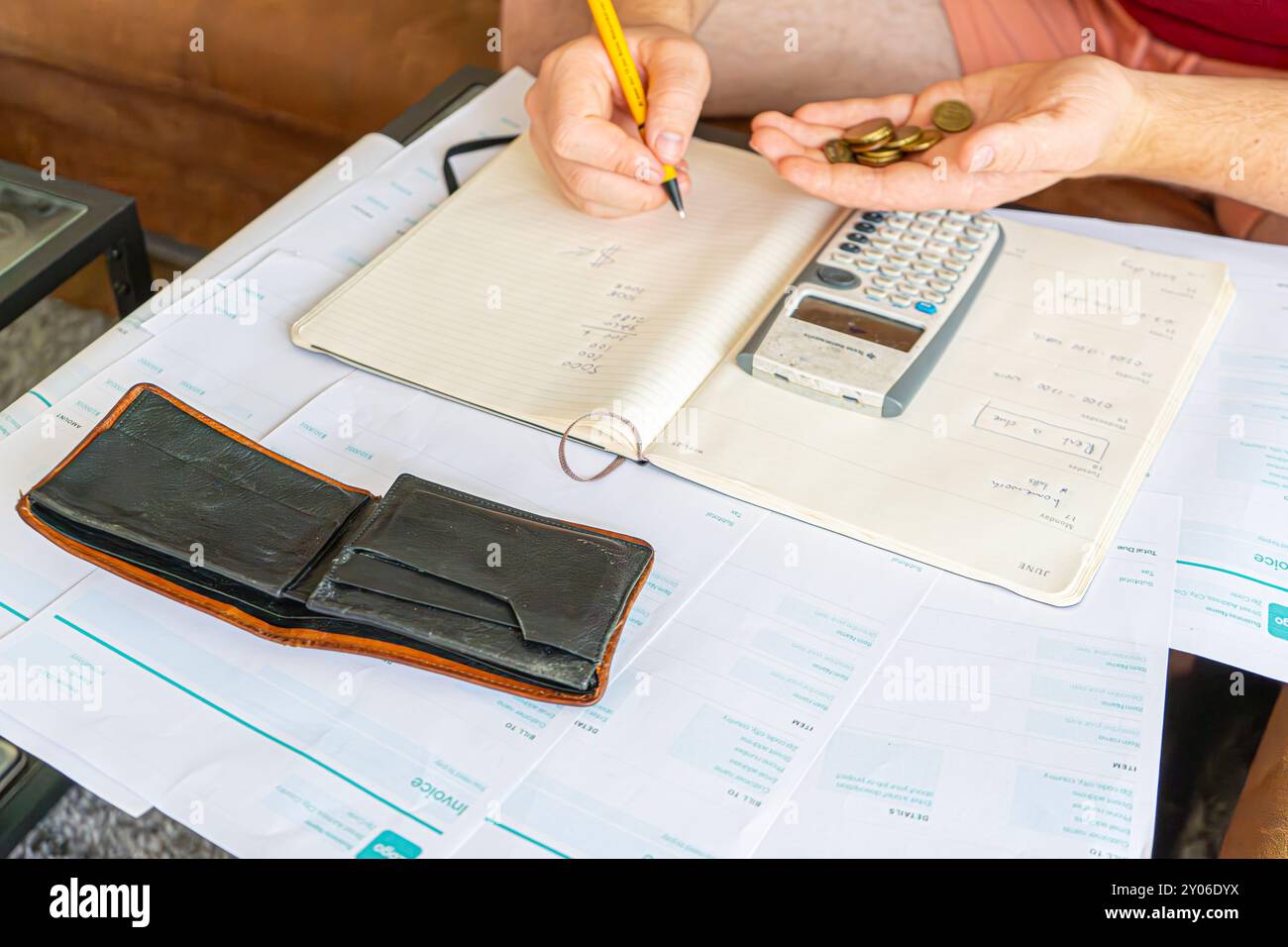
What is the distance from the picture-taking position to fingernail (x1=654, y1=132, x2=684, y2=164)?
0.77 metres

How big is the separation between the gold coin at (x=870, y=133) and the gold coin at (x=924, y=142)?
19 millimetres

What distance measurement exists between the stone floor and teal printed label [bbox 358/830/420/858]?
49 centimetres

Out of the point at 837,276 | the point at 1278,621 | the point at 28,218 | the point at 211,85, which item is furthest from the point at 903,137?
the point at 211,85

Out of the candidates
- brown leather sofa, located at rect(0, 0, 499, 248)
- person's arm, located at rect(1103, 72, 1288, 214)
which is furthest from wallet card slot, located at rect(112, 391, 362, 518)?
brown leather sofa, located at rect(0, 0, 499, 248)

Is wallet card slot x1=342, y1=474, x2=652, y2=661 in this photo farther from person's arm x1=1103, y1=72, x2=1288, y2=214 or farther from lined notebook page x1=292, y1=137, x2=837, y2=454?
person's arm x1=1103, y1=72, x2=1288, y2=214

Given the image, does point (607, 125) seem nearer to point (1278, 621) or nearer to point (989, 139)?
point (989, 139)

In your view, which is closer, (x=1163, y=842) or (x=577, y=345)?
(x=577, y=345)

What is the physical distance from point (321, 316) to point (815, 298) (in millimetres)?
331

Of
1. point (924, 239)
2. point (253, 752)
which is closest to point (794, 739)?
point (253, 752)

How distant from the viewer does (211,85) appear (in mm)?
1452

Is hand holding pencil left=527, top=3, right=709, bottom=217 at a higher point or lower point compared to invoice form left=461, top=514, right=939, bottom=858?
higher

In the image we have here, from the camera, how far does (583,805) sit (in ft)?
1.60

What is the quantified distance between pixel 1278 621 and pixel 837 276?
336mm
